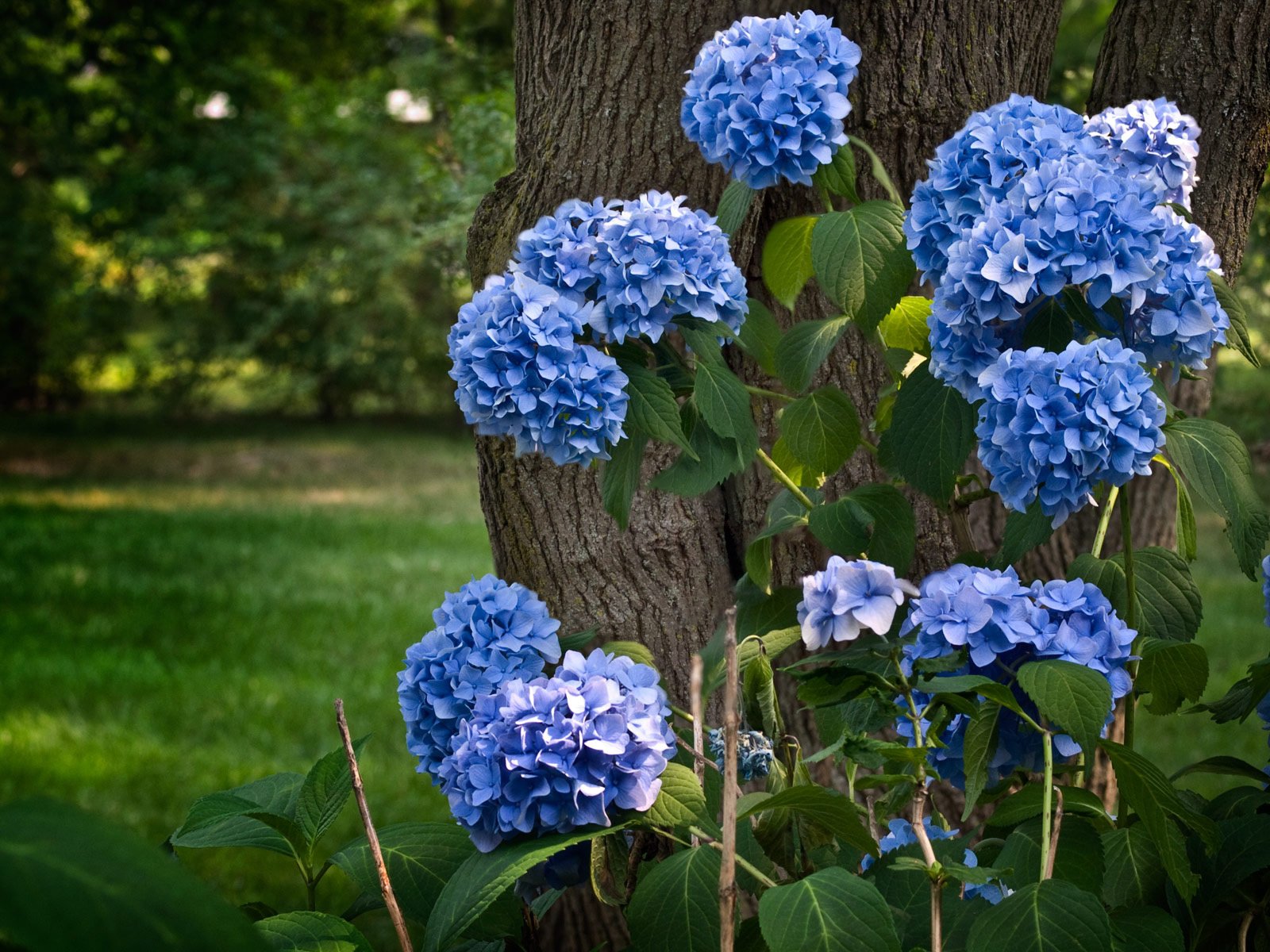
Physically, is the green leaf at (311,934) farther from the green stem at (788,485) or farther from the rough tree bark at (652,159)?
the rough tree bark at (652,159)

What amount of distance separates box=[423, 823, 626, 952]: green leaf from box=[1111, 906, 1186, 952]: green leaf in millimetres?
498

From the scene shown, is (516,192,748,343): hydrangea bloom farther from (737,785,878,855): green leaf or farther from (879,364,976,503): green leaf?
(737,785,878,855): green leaf

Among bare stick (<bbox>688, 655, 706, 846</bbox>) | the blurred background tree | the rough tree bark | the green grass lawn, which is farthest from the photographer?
the blurred background tree

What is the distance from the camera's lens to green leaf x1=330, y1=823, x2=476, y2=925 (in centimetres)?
131

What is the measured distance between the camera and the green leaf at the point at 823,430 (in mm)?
1450

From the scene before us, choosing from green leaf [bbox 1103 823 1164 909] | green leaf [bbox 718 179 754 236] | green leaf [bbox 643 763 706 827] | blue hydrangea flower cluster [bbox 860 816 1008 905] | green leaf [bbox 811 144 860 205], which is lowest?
blue hydrangea flower cluster [bbox 860 816 1008 905]

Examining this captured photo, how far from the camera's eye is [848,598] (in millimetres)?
1121

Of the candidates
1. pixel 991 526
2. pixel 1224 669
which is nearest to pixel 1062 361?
pixel 991 526

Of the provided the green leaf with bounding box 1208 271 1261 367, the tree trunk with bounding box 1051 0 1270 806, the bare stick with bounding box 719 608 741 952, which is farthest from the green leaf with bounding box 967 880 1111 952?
the tree trunk with bounding box 1051 0 1270 806

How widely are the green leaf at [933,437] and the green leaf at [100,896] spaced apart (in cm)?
96

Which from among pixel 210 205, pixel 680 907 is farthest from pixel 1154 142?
pixel 210 205

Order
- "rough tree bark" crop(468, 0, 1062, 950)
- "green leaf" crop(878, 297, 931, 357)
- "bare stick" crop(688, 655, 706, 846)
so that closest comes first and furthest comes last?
"bare stick" crop(688, 655, 706, 846)
"green leaf" crop(878, 297, 931, 357)
"rough tree bark" crop(468, 0, 1062, 950)

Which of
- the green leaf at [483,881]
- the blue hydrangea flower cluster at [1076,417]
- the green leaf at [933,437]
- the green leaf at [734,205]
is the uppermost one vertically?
the green leaf at [734,205]

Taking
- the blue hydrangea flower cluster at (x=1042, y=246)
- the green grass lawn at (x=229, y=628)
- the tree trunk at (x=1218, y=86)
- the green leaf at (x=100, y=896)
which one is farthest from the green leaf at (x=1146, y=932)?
the green grass lawn at (x=229, y=628)
